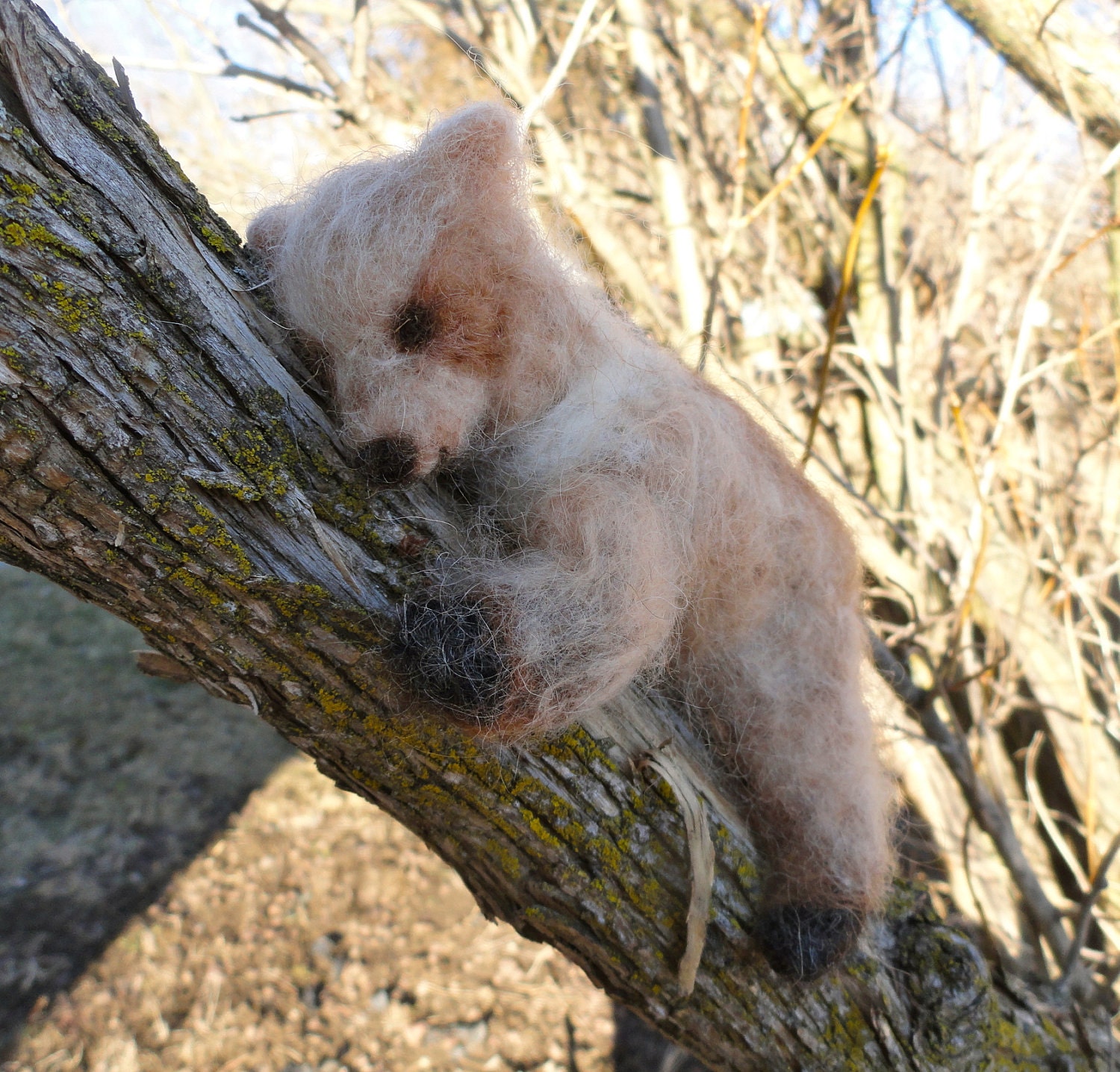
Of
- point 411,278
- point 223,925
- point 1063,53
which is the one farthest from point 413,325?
point 223,925

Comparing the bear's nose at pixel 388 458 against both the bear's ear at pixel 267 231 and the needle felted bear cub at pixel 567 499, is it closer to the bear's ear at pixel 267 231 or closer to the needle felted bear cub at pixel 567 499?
the needle felted bear cub at pixel 567 499

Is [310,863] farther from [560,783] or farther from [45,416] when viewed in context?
[45,416]

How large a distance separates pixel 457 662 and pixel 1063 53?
152 centimetres

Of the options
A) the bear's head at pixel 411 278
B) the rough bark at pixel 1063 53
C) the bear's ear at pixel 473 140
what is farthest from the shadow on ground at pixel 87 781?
the rough bark at pixel 1063 53

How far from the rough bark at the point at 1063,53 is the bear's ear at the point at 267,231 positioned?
1279mm

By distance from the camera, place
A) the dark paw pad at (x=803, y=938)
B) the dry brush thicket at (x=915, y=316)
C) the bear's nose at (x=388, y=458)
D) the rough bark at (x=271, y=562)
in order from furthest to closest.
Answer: the dry brush thicket at (x=915, y=316) < the dark paw pad at (x=803, y=938) < the bear's nose at (x=388, y=458) < the rough bark at (x=271, y=562)

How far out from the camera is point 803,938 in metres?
0.86

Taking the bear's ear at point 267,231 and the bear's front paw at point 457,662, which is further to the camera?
the bear's ear at point 267,231

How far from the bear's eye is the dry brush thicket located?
851mm

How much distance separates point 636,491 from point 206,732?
223 cm

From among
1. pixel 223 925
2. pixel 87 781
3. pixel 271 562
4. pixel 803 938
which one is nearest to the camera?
pixel 271 562

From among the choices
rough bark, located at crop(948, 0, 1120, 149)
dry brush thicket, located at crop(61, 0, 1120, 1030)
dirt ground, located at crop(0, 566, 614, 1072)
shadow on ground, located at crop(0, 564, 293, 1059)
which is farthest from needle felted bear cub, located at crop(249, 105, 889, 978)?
shadow on ground, located at crop(0, 564, 293, 1059)

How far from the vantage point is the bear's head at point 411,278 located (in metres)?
0.67

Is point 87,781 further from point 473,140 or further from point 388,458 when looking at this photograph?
point 473,140
